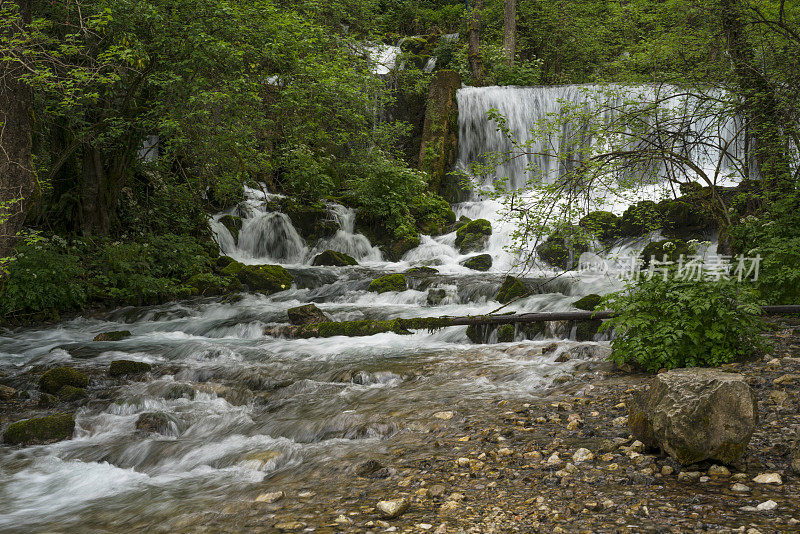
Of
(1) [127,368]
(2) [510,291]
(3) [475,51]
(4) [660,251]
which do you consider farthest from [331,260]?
(3) [475,51]

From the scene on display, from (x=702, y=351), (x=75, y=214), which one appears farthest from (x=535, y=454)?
(x=75, y=214)

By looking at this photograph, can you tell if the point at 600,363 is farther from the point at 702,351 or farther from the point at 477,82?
the point at 477,82

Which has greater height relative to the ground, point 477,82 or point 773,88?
point 477,82

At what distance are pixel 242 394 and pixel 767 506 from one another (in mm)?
5604

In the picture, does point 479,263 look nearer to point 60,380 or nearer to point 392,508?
point 60,380

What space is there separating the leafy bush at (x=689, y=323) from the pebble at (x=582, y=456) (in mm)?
1612

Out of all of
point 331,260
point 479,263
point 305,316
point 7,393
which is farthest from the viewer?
point 331,260

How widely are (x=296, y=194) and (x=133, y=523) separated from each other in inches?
589

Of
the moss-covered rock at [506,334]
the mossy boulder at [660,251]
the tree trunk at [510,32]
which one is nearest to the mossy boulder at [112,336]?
the moss-covered rock at [506,334]

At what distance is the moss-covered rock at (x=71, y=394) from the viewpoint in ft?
22.8

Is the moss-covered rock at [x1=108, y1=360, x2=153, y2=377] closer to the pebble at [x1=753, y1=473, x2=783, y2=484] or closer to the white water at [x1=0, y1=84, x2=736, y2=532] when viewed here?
the white water at [x1=0, y1=84, x2=736, y2=532]

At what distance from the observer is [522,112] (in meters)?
22.4

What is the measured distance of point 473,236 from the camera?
683 inches

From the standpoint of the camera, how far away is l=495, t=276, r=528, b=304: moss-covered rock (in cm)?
1114
